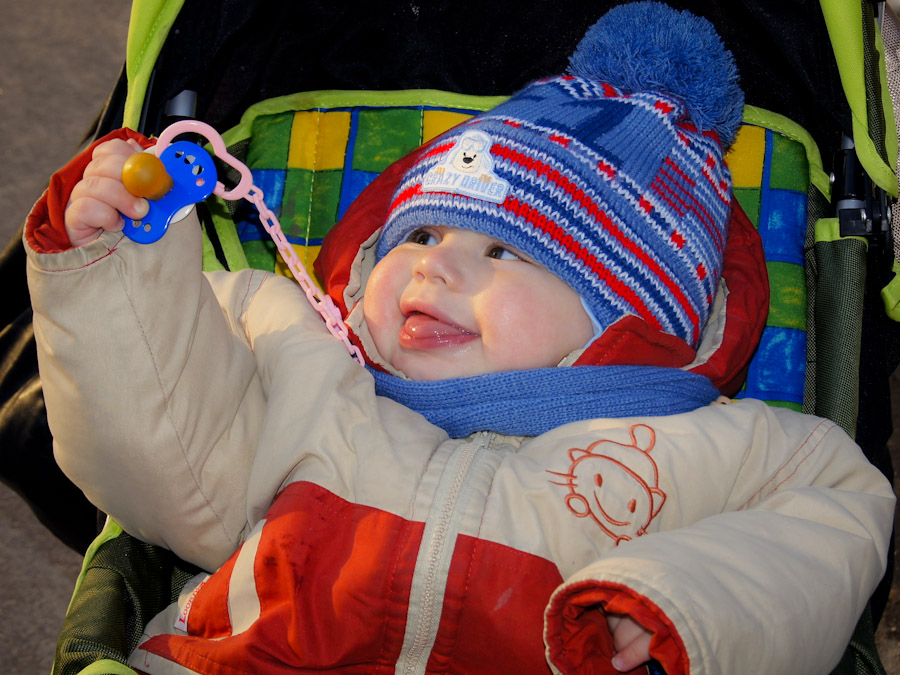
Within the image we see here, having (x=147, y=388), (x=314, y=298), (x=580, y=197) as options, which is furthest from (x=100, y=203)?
(x=580, y=197)

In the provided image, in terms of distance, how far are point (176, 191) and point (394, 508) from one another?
0.39 metres

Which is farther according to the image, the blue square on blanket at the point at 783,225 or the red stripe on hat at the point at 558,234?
the blue square on blanket at the point at 783,225

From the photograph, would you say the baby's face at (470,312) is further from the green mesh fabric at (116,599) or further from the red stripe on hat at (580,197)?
the green mesh fabric at (116,599)

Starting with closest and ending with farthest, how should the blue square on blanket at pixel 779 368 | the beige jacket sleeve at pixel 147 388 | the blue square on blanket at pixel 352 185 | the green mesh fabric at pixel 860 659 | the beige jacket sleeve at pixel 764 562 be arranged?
the beige jacket sleeve at pixel 764 562
the beige jacket sleeve at pixel 147 388
the green mesh fabric at pixel 860 659
the blue square on blanket at pixel 779 368
the blue square on blanket at pixel 352 185

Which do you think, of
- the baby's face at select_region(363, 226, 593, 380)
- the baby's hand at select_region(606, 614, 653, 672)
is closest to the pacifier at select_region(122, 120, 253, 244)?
the baby's face at select_region(363, 226, 593, 380)

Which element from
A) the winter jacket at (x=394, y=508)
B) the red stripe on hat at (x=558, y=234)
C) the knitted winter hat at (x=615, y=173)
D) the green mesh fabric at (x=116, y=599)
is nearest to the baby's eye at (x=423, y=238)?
the knitted winter hat at (x=615, y=173)

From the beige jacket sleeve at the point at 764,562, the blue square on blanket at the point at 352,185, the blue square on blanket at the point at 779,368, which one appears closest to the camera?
the beige jacket sleeve at the point at 764,562

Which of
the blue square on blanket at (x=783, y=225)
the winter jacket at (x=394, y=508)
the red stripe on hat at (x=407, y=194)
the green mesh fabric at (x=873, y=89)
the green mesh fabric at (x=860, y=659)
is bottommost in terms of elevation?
the green mesh fabric at (x=860, y=659)

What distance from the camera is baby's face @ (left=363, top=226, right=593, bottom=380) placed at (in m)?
1.08

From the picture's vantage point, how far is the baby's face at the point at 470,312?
3.55 feet

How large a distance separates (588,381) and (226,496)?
42cm

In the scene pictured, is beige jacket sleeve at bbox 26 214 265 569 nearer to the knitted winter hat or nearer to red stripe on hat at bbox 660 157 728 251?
the knitted winter hat

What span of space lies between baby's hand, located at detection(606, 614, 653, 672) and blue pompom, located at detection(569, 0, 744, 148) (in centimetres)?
68

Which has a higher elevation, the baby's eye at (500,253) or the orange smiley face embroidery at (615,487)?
the baby's eye at (500,253)
